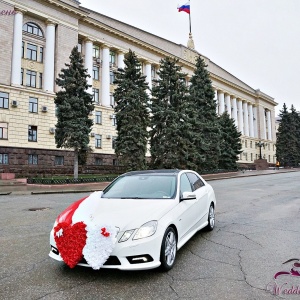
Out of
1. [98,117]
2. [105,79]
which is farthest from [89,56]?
[98,117]

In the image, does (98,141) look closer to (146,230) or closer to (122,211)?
(122,211)

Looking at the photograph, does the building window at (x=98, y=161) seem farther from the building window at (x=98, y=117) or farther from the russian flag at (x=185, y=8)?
the russian flag at (x=185, y=8)

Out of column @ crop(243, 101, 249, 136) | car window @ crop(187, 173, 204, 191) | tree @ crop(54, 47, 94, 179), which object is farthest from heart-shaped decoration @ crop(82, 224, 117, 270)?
column @ crop(243, 101, 249, 136)

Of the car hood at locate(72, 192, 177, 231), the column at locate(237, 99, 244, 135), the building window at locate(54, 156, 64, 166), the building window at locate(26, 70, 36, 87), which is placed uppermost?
the column at locate(237, 99, 244, 135)

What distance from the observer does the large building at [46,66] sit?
99.5ft

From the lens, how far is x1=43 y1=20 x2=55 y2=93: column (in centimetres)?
3356

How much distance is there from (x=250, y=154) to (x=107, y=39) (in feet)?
166

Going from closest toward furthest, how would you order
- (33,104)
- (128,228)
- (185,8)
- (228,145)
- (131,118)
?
(128,228), (131,118), (33,104), (228,145), (185,8)

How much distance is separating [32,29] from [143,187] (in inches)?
1409

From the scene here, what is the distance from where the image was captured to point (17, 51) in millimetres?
31281

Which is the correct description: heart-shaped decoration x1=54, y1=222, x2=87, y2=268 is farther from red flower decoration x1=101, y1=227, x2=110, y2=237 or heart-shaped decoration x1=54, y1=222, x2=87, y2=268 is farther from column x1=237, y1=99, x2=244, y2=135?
column x1=237, y1=99, x2=244, y2=135

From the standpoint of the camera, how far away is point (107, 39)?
41750 mm

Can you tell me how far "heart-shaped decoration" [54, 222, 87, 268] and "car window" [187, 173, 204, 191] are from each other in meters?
2.89

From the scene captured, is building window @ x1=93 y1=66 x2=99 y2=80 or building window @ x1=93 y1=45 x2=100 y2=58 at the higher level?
building window @ x1=93 y1=45 x2=100 y2=58
